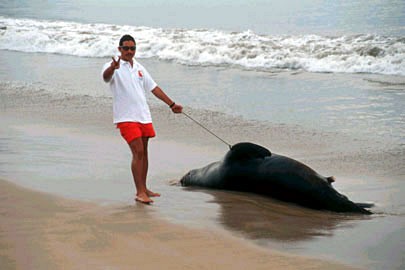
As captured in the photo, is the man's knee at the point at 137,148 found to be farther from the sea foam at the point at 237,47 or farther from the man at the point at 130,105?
the sea foam at the point at 237,47

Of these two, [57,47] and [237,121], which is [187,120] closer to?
[237,121]

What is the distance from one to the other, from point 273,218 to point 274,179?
31.4 inches

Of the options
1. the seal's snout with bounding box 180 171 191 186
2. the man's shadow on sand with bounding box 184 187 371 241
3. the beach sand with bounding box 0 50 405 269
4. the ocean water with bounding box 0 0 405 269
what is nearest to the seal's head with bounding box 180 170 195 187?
the seal's snout with bounding box 180 171 191 186

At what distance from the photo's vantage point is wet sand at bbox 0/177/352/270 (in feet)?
14.3

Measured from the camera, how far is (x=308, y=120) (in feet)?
35.0

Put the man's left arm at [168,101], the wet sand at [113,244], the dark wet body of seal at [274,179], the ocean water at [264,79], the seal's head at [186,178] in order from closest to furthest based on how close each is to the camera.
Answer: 1. the wet sand at [113,244]
2. the ocean water at [264,79]
3. the dark wet body of seal at [274,179]
4. the man's left arm at [168,101]
5. the seal's head at [186,178]

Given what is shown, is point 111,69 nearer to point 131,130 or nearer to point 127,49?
point 127,49

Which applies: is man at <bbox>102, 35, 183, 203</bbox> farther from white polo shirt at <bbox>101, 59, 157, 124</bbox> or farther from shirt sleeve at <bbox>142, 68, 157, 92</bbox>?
shirt sleeve at <bbox>142, 68, 157, 92</bbox>

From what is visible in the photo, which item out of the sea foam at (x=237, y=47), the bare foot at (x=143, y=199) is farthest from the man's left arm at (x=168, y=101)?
the sea foam at (x=237, y=47)

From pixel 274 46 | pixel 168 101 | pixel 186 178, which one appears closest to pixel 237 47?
pixel 274 46

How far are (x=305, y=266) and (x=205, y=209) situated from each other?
1.70 meters

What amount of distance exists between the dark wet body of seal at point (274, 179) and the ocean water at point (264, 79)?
0.92ft

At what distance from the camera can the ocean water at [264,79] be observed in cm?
556

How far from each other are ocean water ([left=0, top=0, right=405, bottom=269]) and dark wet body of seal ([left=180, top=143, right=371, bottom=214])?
280 millimetres
